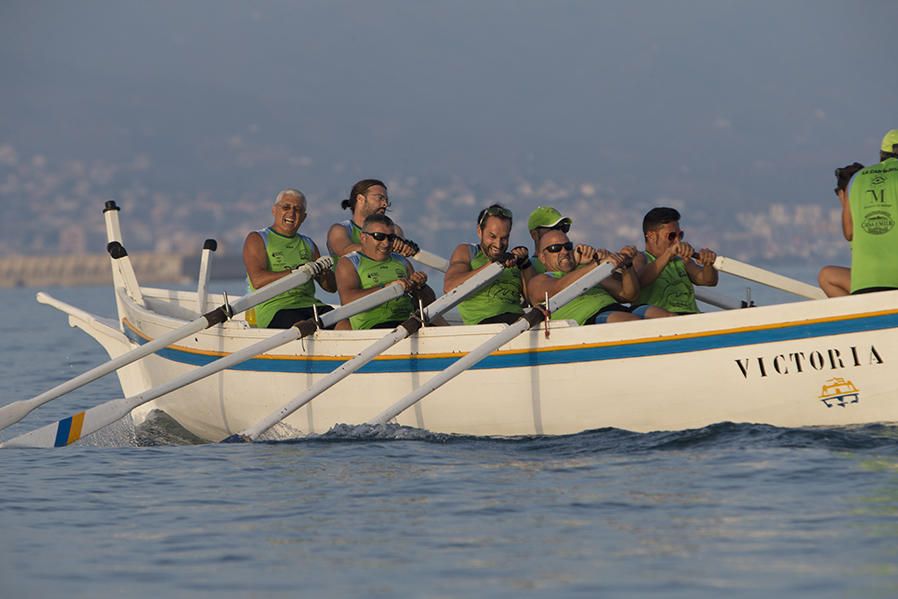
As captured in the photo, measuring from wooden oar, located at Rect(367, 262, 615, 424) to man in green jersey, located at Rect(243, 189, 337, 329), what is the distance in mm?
2232

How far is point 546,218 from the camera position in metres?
13.2

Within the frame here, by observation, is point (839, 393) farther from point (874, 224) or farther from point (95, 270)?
point (95, 270)

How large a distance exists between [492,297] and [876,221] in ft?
11.3

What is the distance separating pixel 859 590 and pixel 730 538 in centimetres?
120

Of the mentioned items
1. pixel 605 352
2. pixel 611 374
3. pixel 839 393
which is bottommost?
pixel 839 393

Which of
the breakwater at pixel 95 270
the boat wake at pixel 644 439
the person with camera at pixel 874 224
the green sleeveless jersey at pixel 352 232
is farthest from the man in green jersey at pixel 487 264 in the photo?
the breakwater at pixel 95 270

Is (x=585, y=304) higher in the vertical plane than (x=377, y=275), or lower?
lower

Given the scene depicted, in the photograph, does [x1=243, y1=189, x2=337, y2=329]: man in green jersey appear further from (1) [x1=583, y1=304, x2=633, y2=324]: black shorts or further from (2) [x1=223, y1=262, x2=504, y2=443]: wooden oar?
(1) [x1=583, y1=304, x2=633, y2=324]: black shorts

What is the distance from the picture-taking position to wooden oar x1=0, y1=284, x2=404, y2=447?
12.9 m

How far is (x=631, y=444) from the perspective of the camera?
11.7m

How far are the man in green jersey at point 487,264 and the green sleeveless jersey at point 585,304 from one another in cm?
42

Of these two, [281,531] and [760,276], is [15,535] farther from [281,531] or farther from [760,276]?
[760,276]

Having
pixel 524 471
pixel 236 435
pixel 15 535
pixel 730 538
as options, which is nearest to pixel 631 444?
pixel 524 471

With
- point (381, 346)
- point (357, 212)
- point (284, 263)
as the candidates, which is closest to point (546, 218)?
point (381, 346)
